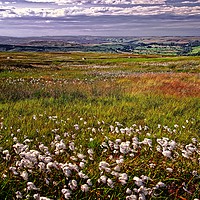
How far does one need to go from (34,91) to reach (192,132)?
7.96 meters

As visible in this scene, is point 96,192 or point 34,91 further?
point 34,91

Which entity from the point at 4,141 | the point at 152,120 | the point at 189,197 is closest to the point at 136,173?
the point at 189,197

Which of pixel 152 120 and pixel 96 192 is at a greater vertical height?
pixel 96 192

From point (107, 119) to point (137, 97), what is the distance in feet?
16.5

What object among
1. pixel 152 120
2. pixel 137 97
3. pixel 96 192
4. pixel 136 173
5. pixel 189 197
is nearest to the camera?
pixel 96 192

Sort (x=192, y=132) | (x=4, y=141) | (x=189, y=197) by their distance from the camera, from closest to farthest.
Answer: (x=189, y=197)
(x=4, y=141)
(x=192, y=132)

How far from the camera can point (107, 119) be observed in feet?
29.7

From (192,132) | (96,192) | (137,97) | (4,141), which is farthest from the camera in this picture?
(137,97)

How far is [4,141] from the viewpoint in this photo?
19.9 feet

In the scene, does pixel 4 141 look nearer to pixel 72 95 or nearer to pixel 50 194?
pixel 50 194

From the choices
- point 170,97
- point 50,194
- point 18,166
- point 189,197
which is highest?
point 18,166

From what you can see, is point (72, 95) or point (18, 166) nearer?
point (18, 166)

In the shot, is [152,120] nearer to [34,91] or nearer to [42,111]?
[42,111]

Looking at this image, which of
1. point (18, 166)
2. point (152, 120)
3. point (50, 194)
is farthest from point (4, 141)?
point (152, 120)
